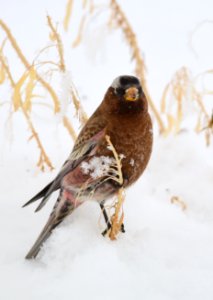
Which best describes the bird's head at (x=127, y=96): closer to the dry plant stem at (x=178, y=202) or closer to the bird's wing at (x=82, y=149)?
the bird's wing at (x=82, y=149)

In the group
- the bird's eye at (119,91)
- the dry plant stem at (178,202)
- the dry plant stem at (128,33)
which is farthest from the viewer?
the dry plant stem at (128,33)

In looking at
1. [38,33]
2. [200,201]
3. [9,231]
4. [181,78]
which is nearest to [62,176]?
[9,231]

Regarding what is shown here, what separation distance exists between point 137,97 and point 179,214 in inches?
26.2

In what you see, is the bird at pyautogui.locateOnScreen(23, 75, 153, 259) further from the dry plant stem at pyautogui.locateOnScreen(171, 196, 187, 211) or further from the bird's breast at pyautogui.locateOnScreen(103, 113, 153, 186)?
the dry plant stem at pyautogui.locateOnScreen(171, 196, 187, 211)

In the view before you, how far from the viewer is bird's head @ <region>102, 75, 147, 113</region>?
2.20 meters

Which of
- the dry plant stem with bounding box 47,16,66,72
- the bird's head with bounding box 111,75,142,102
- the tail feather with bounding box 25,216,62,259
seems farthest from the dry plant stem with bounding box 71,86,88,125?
the tail feather with bounding box 25,216,62,259

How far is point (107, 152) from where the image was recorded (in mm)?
2193

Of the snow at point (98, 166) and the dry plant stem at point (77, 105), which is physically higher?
the dry plant stem at point (77, 105)

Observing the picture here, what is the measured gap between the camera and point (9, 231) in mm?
2238

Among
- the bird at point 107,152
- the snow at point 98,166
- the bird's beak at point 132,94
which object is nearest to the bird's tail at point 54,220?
the bird at point 107,152

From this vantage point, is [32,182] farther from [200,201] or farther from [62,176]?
[200,201]

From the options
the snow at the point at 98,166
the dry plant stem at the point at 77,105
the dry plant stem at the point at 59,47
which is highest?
the dry plant stem at the point at 59,47

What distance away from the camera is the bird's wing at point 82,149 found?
222 centimetres

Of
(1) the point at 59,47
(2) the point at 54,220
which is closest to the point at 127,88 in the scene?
(1) the point at 59,47
